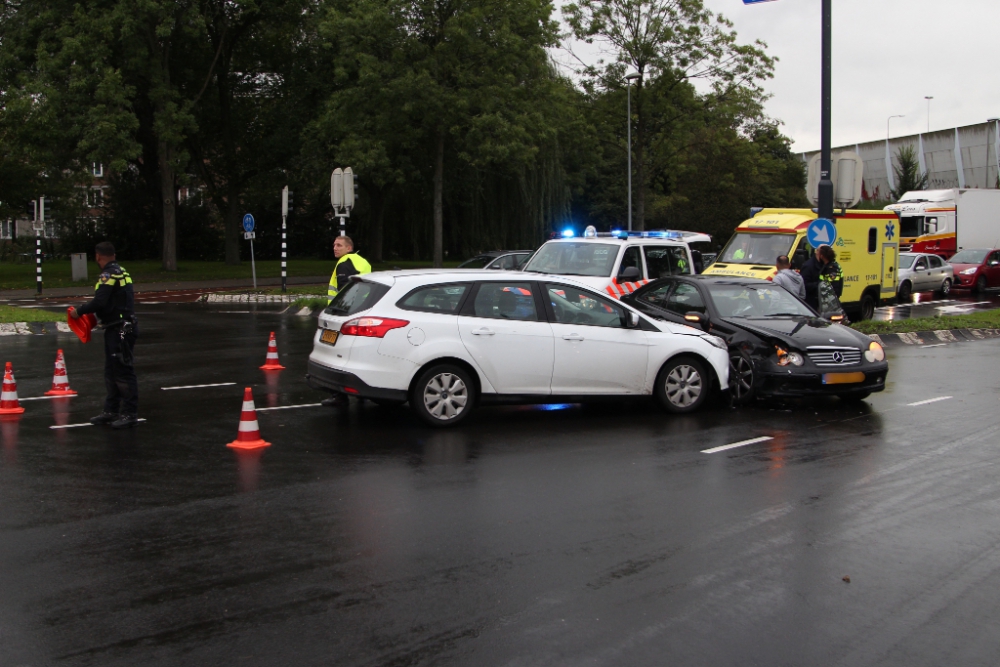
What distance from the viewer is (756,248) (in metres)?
22.0

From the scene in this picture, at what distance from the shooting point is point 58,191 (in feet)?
150

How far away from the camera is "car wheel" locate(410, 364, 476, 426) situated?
31.7 feet

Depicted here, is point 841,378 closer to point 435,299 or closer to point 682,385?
point 682,385

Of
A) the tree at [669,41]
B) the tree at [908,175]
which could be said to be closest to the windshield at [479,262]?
the tree at [669,41]

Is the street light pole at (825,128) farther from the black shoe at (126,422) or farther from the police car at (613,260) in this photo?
the black shoe at (126,422)

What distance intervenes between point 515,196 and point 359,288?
3361 centimetres

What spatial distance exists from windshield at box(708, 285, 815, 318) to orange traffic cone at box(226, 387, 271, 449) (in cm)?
603

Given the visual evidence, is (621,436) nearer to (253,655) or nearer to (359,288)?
(359,288)

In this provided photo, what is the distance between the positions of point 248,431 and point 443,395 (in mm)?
1903

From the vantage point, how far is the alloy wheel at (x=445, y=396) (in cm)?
972

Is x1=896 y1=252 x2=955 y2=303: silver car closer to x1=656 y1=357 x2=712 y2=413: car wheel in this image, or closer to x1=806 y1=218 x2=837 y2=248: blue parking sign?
x1=806 y1=218 x2=837 y2=248: blue parking sign

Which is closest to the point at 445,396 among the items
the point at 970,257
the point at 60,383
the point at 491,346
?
the point at 491,346

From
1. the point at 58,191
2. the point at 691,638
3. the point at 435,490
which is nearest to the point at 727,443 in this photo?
the point at 435,490

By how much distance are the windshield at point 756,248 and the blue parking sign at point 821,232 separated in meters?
4.02
